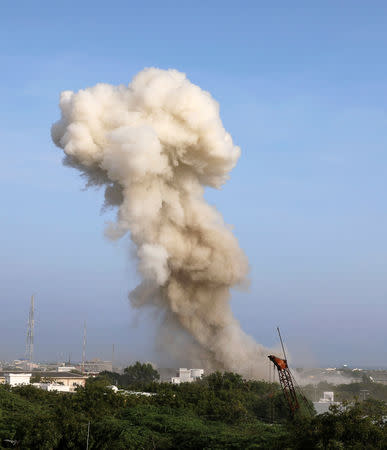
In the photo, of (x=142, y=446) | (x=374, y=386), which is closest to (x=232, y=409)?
(x=142, y=446)

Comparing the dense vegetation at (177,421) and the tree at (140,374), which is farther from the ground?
the tree at (140,374)

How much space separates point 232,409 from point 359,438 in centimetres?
2269

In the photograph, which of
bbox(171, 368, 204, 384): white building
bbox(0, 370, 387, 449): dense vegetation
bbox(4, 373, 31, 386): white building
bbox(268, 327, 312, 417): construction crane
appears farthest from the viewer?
bbox(171, 368, 204, 384): white building

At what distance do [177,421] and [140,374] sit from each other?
5131cm

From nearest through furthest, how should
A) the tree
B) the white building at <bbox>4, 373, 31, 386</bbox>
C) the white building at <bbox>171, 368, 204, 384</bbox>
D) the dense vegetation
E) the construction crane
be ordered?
the dense vegetation
the construction crane
the white building at <bbox>4, 373, 31, 386</bbox>
the white building at <bbox>171, 368, 204, 384</bbox>
the tree

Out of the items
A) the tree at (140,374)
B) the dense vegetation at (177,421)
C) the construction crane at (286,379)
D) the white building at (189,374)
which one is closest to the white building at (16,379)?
the white building at (189,374)

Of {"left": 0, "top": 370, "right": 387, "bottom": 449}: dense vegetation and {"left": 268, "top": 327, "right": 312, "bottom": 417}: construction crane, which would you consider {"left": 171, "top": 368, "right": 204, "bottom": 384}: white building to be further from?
{"left": 268, "top": 327, "right": 312, "bottom": 417}: construction crane

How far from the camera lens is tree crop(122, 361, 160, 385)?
3674 inches

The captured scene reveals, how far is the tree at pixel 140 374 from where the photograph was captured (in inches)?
3674

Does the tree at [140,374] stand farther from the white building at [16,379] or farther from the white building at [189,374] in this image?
the white building at [16,379]

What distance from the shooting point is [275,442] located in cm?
3344

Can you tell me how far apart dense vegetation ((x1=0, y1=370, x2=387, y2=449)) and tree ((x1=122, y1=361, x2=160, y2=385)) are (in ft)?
92.0

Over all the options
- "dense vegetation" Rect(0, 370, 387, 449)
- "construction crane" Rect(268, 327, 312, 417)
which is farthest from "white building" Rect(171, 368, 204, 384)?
"construction crane" Rect(268, 327, 312, 417)

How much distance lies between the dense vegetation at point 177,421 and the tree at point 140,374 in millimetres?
28048
